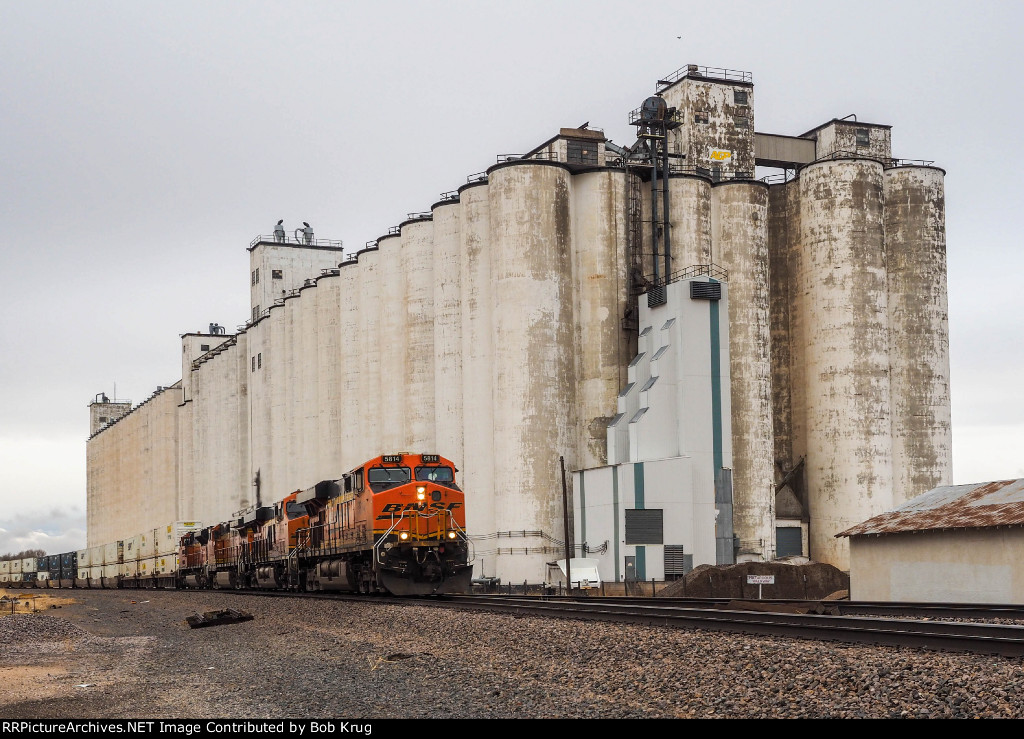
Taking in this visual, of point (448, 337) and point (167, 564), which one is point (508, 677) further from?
point (167, 564)

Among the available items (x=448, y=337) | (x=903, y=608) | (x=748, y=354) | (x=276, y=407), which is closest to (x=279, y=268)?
(x=276, y=407)

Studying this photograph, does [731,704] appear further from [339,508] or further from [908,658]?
[339,508]

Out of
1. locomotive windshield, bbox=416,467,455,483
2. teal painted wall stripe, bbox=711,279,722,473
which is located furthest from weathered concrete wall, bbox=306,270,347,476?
locomotive windshield, bbox=416,467,455,483

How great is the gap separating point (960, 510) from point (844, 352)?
27046mm

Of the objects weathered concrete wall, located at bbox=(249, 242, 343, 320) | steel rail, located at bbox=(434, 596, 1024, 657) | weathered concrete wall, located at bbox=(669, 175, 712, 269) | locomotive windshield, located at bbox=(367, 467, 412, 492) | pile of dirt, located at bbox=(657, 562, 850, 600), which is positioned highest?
weathered concrete wall, located at bbox=(249, 242, 343, 320)

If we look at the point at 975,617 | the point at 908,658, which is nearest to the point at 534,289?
the point at 975,617

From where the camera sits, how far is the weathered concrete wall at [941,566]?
2941cm

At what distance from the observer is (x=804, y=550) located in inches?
2438

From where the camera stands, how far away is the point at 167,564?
67.4m

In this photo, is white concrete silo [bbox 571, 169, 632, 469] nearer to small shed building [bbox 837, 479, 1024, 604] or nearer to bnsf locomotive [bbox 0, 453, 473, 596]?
bnsf locomotive [bbox 0, 453, 473, 596]

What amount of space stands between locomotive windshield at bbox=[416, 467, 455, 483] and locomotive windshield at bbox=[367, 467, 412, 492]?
1.31 feet

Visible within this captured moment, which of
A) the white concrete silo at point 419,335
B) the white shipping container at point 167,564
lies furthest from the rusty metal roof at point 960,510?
the white shipping container at point 167,564

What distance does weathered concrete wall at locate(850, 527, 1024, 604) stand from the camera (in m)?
29.4
